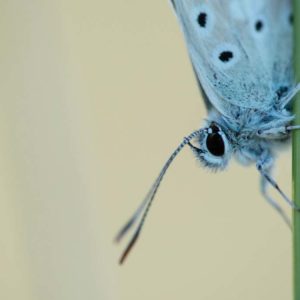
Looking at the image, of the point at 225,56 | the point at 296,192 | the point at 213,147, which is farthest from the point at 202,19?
the point at 296,192

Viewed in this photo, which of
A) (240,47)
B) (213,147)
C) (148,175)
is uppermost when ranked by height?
(240,47)

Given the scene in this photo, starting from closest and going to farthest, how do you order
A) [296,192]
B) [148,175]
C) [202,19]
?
[296,192]
[202,19]
[148,175]

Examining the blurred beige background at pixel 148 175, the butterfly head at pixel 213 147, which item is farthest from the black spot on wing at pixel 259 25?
the blurred beige background at pixel 148 175

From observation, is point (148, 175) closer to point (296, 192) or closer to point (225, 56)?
point (225, 56)

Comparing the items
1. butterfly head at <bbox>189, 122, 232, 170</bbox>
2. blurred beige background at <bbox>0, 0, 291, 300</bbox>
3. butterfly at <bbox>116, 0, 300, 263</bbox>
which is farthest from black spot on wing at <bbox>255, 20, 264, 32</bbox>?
blurred beige background at <bbox>0, 0, 291, 300</bbox>

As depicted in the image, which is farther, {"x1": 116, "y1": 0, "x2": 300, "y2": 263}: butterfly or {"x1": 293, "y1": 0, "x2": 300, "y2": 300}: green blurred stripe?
{"x1": 116, "y1": 0, "x2": 300, "y2": 263}: butterfly

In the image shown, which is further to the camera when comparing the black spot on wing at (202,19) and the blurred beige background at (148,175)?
the blurred beige background at (148,175)

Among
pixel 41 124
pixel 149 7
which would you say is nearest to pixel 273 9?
pixel 41 124

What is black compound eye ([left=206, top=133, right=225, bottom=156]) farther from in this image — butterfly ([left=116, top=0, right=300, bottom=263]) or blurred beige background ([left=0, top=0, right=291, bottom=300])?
blurred beige background ([left=0, top=0, right=291, bottom=300])

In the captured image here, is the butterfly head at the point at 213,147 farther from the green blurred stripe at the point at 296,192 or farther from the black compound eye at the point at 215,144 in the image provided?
the green blurred stripe at the point at 296,192
